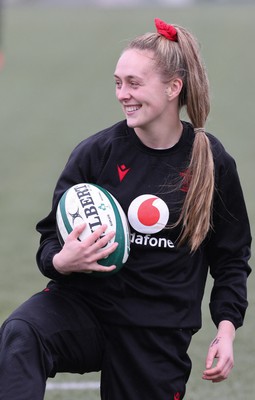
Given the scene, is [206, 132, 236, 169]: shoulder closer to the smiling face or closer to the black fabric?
the black fabric

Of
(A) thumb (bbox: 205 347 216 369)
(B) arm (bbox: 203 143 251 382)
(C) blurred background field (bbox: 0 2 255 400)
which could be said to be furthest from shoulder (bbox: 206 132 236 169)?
(C) blurred background field (bbox: 0 2 255 400)

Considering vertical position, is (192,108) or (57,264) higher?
(192,108)

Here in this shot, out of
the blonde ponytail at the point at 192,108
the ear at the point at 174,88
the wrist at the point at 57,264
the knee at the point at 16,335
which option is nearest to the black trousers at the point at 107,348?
the knee at the point at 16,335

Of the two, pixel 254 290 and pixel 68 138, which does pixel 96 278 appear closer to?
pixel 254 290

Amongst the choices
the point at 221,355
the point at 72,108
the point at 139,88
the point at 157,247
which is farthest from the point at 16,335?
the point at 72,108

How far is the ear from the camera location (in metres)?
4.14

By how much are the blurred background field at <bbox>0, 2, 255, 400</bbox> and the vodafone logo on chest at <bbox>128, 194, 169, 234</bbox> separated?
42.8 inches

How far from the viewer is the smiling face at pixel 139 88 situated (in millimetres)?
4020

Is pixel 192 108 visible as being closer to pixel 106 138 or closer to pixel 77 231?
pixel 106 138

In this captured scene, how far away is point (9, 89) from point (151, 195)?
18.5 meters

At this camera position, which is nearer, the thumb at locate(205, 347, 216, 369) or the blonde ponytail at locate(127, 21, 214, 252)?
the thumb at locate(205, 347, 216, 369)

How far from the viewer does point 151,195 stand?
4.07 metres

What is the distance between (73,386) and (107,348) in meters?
1.59

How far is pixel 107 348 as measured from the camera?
13.3ft
